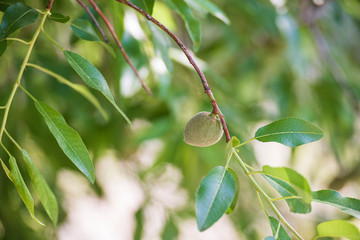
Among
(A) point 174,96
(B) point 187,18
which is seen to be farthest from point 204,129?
(A) point 174,96

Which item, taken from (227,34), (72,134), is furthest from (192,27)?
(227,34)

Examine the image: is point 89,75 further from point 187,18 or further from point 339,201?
point 339,201

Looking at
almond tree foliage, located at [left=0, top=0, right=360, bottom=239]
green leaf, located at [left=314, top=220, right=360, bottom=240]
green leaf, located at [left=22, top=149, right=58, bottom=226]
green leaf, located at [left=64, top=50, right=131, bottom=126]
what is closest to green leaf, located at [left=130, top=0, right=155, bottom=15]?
almond tree foliage, located at [left=0, top=0, right=360, bottom=239]

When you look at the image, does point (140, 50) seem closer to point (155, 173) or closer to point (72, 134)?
point (72, 134)

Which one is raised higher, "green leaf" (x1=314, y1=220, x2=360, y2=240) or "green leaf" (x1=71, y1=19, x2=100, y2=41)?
"green leaf" (x1=71, y1=19, x2=100, y2=41)

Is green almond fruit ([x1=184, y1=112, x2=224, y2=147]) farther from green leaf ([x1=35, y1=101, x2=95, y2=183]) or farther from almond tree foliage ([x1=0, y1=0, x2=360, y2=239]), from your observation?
green leaf ([x1=35, y1=101, x2=95, y2=183])

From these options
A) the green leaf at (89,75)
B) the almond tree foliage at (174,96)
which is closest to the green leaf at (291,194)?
the almond tree foliage at (174,96)

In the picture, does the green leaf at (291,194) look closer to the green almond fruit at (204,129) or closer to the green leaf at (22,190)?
the green almond fruit at (204,129)
